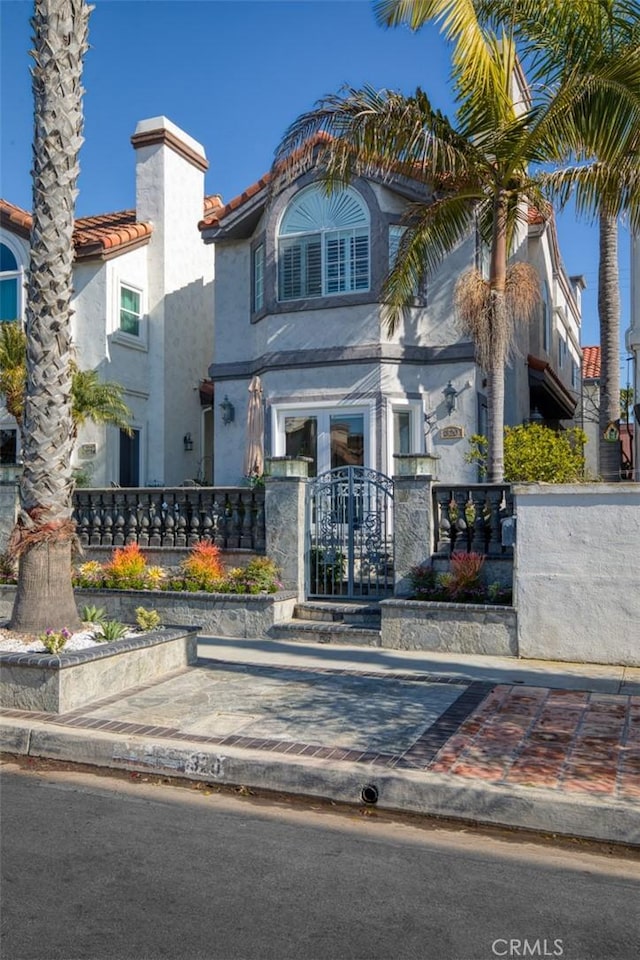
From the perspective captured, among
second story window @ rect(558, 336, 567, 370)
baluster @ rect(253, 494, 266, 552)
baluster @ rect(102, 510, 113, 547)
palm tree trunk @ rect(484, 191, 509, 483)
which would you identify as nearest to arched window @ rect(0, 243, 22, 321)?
baluster @ rect(102, 510, 113, 547)

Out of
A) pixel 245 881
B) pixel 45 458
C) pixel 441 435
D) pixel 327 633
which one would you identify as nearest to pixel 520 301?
pixel 441 435

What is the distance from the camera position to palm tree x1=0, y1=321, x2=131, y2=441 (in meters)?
15.6

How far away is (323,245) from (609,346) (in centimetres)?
577

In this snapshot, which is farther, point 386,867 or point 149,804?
point 149,804

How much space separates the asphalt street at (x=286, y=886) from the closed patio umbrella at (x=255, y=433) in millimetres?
10614

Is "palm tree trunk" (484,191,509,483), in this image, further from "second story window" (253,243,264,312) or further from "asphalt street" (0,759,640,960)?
"asphalt street" (0,759,640,960)

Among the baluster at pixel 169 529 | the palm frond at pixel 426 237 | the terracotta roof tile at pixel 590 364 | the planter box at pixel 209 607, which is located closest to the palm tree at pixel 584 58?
the palm frond at pixel 426 237

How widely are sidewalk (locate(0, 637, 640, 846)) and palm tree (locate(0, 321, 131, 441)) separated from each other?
8.49m

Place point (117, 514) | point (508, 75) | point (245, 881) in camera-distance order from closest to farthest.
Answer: point (245, 881), point (508, 75), point (117, 514)

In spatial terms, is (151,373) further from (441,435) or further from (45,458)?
(45,458)

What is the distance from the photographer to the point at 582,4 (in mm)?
10969

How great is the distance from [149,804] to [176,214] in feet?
56.3

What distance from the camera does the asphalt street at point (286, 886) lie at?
3.66m

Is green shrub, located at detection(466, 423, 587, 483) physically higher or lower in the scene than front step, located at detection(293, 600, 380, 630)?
higher
